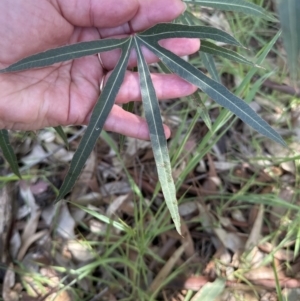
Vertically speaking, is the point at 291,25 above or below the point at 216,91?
above

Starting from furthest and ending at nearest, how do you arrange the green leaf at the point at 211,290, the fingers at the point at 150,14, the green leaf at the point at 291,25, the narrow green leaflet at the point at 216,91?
the green leaf at the point at 211,290 < the fingers at the point at 150,14 < the narrow green leaflet at the point at 216,91 < the green leaf at the point at 291,25

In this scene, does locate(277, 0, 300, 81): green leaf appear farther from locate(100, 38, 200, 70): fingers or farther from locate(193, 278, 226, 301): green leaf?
locate(193, 278, 226, 301): green leaf

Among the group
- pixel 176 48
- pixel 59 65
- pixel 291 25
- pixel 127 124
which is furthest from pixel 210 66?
pixel 291 25

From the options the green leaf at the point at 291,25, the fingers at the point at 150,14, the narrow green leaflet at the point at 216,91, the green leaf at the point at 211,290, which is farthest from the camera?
the green leaf at the point at 211,290

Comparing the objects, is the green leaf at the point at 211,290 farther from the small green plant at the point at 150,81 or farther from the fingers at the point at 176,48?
the fingers at the point at 176,48

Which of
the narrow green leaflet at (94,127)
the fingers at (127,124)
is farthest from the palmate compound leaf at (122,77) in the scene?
the fingers at (127,124)

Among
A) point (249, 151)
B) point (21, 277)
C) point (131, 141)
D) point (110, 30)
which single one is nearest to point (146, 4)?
point (110, 30)

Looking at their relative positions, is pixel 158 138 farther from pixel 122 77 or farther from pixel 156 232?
pixel 156 232

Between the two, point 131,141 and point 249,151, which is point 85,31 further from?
point 249,151
